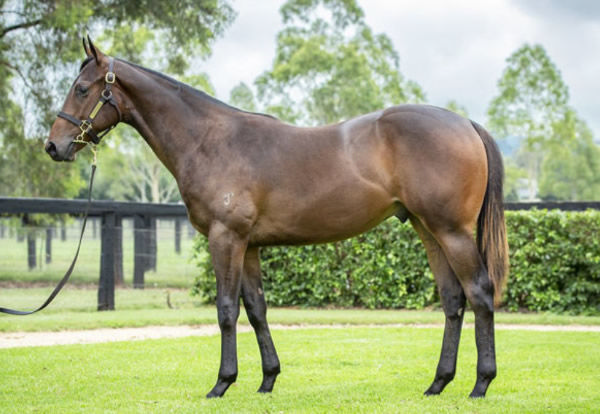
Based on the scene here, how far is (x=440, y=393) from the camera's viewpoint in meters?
4.57

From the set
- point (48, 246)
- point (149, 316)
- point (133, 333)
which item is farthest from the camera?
point (48, 246)

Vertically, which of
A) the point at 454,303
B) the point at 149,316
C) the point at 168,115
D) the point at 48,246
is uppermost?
the point at 168,115

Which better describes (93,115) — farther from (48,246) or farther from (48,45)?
(48,45)

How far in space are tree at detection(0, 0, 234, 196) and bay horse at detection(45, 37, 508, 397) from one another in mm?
8155

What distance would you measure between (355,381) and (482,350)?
1.21 metres

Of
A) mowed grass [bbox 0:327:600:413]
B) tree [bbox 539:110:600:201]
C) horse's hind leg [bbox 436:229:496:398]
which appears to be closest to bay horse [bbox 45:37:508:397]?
horse's hind leg [bbox 436:229:496:398]

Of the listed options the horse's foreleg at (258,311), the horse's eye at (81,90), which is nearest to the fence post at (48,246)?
the horse's eye at (81,90)

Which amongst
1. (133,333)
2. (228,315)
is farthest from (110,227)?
(228,315)

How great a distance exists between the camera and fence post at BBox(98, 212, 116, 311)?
1039 centimetres

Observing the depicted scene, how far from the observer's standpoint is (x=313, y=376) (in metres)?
5.37

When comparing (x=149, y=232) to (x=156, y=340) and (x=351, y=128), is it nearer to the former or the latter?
(x=156, y=340)

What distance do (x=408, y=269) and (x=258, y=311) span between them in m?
6.35

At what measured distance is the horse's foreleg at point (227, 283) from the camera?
4.36m

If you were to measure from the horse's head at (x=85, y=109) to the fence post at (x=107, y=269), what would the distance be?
20.1 feet
